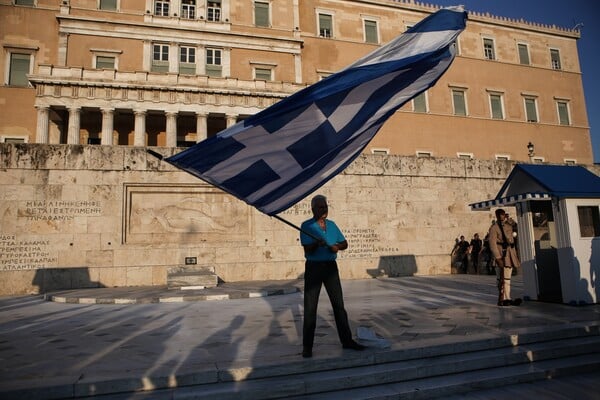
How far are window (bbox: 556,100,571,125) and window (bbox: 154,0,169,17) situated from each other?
130 feet

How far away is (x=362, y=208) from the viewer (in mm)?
14836

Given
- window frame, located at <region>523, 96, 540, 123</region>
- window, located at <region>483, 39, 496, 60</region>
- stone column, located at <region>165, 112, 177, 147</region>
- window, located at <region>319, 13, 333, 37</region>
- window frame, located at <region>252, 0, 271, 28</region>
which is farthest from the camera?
window frame, located at <region>523, 96, 540, 123</region>

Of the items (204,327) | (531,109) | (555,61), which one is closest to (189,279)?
(204,327)

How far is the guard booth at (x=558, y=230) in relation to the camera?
737 cm

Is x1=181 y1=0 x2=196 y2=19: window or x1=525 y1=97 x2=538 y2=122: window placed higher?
x1=181 y1=0 x2=196 y2=19: window

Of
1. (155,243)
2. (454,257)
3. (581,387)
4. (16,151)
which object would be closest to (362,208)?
(454,257)

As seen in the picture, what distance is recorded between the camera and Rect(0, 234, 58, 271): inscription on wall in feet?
38.9

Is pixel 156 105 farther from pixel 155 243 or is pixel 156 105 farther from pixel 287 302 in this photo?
pixel 287 302

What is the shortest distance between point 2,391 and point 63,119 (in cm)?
3000

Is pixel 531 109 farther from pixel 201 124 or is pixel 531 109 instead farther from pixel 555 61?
pixel 201 124

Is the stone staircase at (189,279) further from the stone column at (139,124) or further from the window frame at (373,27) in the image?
the window frame at (373,27)

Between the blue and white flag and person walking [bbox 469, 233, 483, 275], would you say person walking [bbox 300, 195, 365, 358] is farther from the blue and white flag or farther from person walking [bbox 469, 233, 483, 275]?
person walking [bbox 469, 233, 483, 275]

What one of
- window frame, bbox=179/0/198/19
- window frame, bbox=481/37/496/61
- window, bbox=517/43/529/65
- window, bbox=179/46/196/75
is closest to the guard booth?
window, bbox=179/46/196/75

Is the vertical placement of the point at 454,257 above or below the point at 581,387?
above
